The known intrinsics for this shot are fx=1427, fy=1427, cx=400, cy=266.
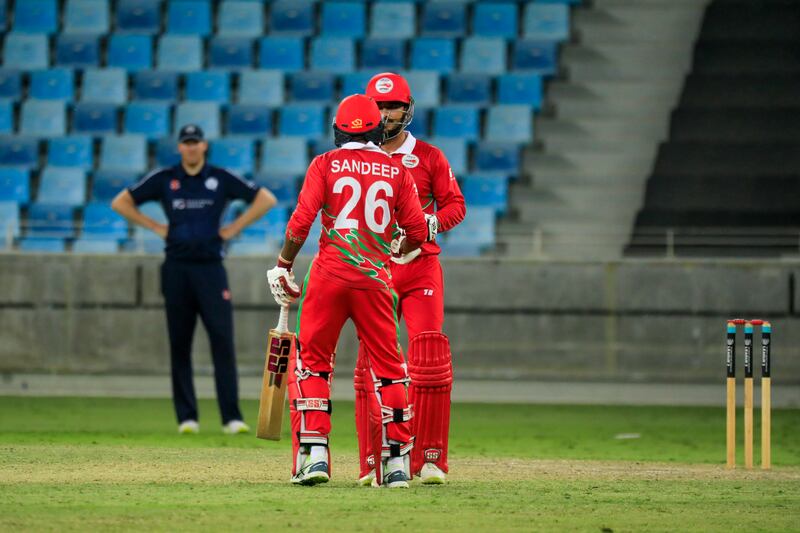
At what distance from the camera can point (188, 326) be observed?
36.5 ft

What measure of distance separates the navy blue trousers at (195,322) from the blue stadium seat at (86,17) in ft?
28.6

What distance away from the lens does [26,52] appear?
18578 millimetres

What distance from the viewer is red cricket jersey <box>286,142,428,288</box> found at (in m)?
6.83

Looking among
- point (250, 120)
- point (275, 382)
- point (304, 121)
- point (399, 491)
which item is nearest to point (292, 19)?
point (250, 120)

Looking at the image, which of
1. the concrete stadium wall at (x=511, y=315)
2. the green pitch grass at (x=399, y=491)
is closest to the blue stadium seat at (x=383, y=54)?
the concrete stadium wall at (x=511, y=315)

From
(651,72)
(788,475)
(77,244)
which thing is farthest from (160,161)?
(788,475)

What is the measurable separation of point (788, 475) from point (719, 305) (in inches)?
253

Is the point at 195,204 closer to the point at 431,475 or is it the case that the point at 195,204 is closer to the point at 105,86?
the point at 431,475

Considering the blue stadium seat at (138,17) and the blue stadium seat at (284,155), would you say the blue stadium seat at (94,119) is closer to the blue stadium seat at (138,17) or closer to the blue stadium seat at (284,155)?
the blue stadium seat at (138,17)

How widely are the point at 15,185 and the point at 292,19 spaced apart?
4.32m

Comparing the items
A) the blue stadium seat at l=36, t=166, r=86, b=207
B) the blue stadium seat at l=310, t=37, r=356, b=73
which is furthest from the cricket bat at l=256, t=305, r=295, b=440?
the blue stadium seat at l=310, t=37, r=356, b=73

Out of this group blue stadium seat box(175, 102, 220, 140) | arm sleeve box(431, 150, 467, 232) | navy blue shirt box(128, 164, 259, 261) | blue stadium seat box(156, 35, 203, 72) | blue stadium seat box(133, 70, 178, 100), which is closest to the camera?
arm sleeve box(431, 150, 467, 232)

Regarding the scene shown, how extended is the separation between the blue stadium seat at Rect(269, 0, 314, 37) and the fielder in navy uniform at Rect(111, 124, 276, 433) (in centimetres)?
799

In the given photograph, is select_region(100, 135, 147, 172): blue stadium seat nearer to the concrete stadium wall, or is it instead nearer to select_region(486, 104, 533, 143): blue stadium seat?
the concrete stadium wall
